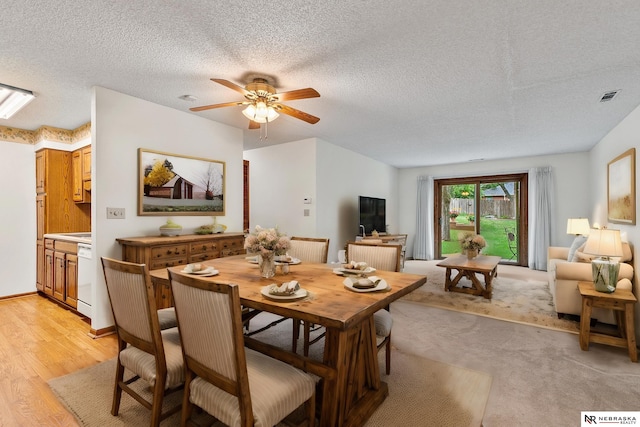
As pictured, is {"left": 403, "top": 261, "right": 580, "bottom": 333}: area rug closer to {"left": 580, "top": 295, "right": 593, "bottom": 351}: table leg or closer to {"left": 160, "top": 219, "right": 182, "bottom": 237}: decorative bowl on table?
{"left": 580, "top": 295, "right": 593, "bottom": 351}: table leg

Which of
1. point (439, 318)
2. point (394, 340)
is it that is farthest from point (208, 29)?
point (439, 318)

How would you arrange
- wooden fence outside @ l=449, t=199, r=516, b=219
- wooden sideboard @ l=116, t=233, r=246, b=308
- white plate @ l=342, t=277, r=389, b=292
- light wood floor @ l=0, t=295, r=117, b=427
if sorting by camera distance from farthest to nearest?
1. wooden fence outside @ l=449, t=199, r=516, b=219
2. wooden sideboard @ l=116, t=233, r=246, b=308
3. light wood floor @ l=0, t=295, r=117, b=427
4. white plate @ l=342, t=277, r=389, b=292

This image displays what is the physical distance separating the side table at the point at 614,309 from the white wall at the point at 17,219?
22.4ft

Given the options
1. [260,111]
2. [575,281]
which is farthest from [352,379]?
[575,281]

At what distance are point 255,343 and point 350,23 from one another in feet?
6.97

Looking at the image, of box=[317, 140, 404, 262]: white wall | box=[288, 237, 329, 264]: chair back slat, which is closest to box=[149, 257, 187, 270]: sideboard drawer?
box=[288, 237, 329, 264]: chair back slat

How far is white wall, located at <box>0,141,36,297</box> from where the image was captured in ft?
13.9

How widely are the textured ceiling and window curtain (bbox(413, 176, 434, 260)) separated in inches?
150

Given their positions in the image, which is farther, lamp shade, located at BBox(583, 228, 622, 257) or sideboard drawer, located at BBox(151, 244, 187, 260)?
sideboard drawer, located at BBox(151, 244, 187, 260)

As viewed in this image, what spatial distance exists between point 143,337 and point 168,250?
1.67m

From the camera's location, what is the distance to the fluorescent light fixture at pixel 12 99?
2.98 m

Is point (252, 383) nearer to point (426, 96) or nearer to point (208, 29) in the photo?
point (208, 29)

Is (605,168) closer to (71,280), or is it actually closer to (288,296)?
(288,296)

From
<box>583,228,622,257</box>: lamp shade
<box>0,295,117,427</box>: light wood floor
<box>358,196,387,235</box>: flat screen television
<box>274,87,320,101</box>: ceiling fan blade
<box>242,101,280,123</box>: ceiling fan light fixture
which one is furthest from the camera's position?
<box>358,196,387,235</box>: flat screen television
